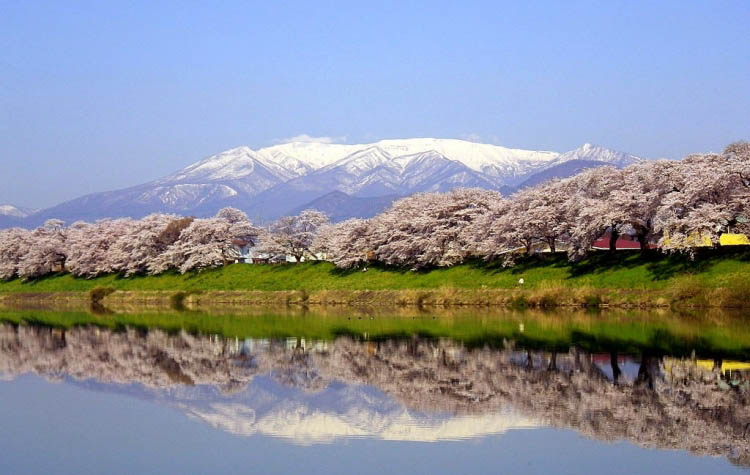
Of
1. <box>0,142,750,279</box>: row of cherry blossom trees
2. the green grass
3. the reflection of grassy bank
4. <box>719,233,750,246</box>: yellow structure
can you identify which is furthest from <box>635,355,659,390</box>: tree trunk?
<box>719,233,750,246</box>: yellow structure

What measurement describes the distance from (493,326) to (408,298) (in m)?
22.8

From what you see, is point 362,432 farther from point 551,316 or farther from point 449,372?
point 551,316

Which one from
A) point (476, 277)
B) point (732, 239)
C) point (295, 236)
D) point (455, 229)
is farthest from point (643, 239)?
point (295, 236)

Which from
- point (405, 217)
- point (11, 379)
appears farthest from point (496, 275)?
point (11, 379)

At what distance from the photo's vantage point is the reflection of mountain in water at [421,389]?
Result: 63.4ft

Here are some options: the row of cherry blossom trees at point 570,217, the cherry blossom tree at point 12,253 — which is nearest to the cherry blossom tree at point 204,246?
the row of cherry blossom trees at point 570,217

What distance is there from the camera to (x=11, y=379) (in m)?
30.6

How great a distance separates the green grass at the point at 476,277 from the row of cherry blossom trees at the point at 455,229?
119 centimetres

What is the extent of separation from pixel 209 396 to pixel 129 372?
6.87 m

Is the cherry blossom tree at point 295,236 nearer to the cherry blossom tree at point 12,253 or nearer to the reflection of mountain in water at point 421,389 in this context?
the cherry blossom tree at point 12,253

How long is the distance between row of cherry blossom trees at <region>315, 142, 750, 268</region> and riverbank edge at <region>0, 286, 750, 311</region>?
519 cm

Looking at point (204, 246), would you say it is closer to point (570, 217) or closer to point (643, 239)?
point (570, 217)

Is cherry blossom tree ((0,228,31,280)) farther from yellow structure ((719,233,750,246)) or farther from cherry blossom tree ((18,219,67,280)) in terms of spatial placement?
yellow structure ((719,233,750,246))

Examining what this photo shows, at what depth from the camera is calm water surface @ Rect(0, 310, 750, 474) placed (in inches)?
668
